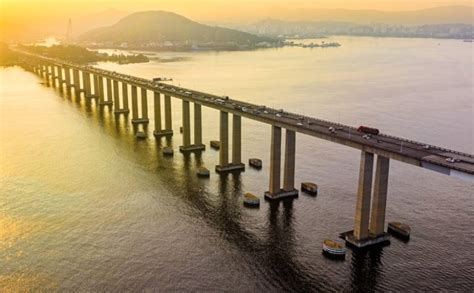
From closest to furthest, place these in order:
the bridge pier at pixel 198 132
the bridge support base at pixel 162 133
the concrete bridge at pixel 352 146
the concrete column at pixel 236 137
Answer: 1. the concrete bridge at pixel 352 146
2. the concrete column at pixel 236 137
3. the bridge pier at pixel 198 132
4. the bridge support base at pixel 162 133

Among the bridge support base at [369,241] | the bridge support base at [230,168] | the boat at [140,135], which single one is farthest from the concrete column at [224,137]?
the boat at [140,135]

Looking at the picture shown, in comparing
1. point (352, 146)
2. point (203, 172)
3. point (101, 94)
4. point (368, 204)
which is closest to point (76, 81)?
point (101, 94)

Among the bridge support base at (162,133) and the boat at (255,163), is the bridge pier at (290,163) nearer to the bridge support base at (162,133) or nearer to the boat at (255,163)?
the boat at (255,163)

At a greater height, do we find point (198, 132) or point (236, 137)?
point (236, 137)

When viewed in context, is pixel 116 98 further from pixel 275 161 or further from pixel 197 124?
pixel 275 161

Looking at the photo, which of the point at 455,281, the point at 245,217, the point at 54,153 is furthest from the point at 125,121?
the point at 455,281

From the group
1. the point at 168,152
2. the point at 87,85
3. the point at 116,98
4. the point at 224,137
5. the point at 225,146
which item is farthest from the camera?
the point at 87,85
